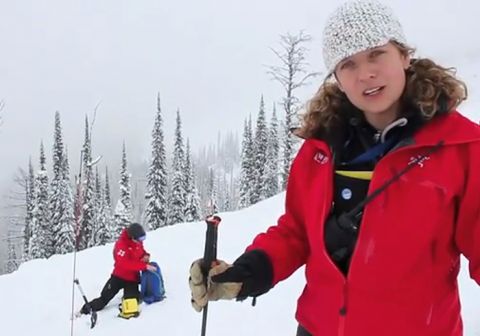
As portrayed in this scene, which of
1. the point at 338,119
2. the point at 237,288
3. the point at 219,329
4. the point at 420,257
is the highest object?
the point at 338,119

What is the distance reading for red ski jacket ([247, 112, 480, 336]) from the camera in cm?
166

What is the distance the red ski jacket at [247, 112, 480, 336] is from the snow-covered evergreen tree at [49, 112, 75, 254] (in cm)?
4907

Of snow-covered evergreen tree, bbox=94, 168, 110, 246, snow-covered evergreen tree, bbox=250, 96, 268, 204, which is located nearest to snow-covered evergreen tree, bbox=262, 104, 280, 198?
snow-covered evergreen tree, bbox=250, 96, 268, 204

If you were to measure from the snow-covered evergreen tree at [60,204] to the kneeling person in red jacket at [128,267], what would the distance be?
41.4m

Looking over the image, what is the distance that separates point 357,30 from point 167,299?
7.86m

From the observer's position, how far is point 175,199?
48.8 m

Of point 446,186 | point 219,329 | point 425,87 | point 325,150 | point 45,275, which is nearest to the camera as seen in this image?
point 446,186

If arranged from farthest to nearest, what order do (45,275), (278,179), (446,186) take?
(278,179)
(45,275)
(446,186)

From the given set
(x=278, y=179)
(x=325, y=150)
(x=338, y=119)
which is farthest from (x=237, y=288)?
(x=278, y=179)

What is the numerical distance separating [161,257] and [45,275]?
2.57m

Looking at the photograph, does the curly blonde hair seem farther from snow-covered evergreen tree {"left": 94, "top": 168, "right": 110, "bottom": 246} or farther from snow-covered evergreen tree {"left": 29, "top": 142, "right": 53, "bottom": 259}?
snow-covered evergreen tree {"left": 29, "top": 142, "right": 53, "bottom": 259}

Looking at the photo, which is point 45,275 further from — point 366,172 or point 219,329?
point 366,172

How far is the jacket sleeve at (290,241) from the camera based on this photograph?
7.06ft

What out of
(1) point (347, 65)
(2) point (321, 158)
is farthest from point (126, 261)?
(1) point (347, 65)
